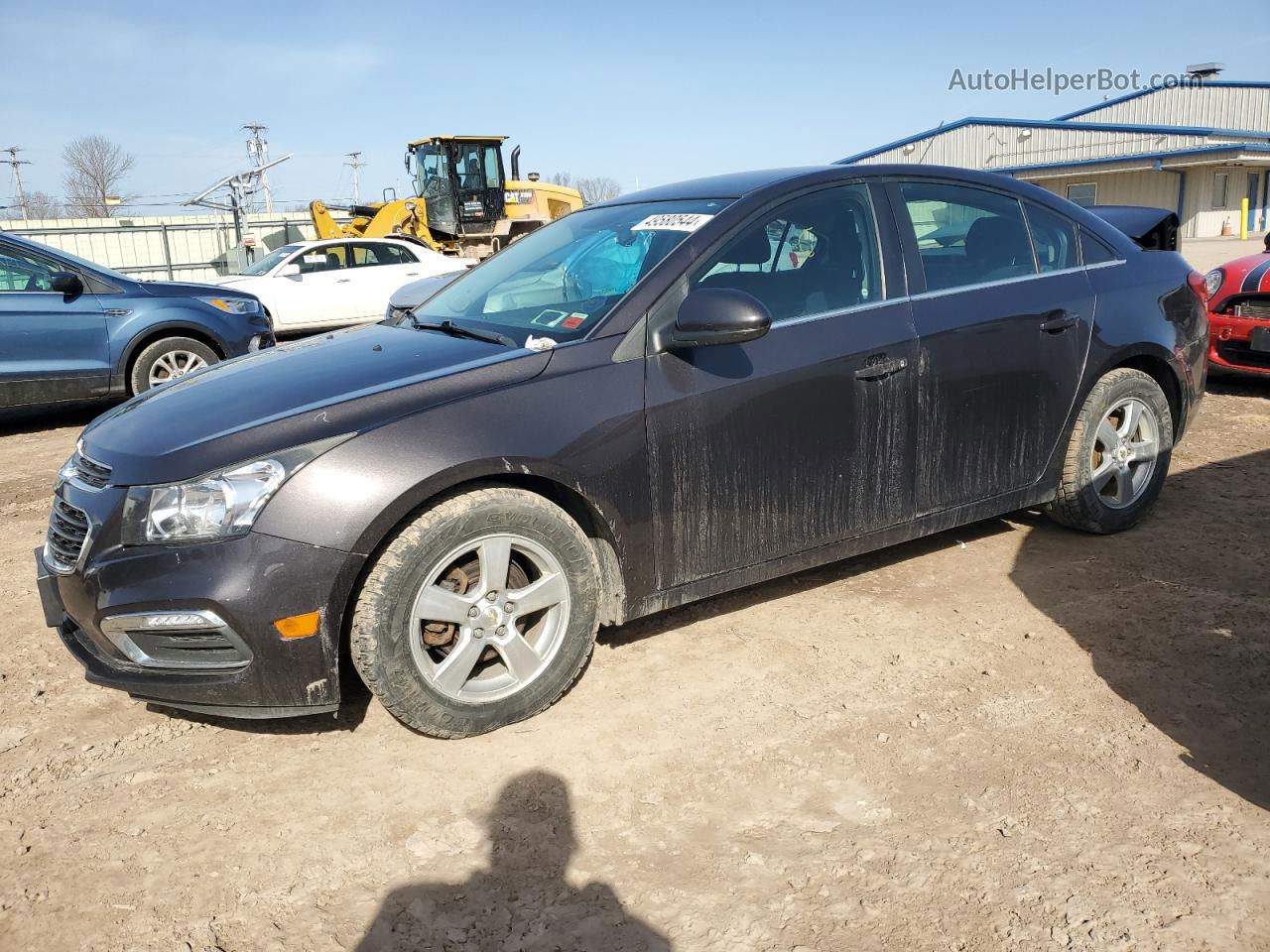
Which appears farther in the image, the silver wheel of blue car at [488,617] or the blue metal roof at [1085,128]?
the blue metal roof at [1085,128]

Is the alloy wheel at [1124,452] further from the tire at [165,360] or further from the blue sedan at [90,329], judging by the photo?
the tire at [165,360]

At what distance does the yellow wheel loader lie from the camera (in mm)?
19594

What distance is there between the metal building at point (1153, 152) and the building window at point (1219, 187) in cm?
5

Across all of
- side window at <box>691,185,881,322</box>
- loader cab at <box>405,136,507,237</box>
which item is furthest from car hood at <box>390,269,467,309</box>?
loader cab at <box>405,136,507,237</box>

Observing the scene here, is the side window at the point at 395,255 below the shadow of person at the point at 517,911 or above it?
above

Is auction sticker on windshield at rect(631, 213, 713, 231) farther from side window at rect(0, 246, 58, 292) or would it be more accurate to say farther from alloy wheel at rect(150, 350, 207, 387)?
side window at rect(0, 246, 58, 292)

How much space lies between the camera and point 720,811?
2686 millimetres

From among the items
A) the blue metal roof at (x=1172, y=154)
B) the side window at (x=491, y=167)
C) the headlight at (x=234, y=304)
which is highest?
the blue metal roof at (x=1172, y=154)

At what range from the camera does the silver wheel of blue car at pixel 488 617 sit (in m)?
2.93

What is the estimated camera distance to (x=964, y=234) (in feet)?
13.4

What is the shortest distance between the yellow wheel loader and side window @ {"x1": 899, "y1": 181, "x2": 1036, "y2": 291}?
52.7 feet

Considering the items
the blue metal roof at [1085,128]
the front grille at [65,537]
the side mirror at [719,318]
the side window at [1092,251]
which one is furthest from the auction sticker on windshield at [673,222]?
the blue metal roof at [1085,128]

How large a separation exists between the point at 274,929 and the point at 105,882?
0.52 metres

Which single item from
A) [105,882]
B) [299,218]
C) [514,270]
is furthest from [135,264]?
[105,882]
